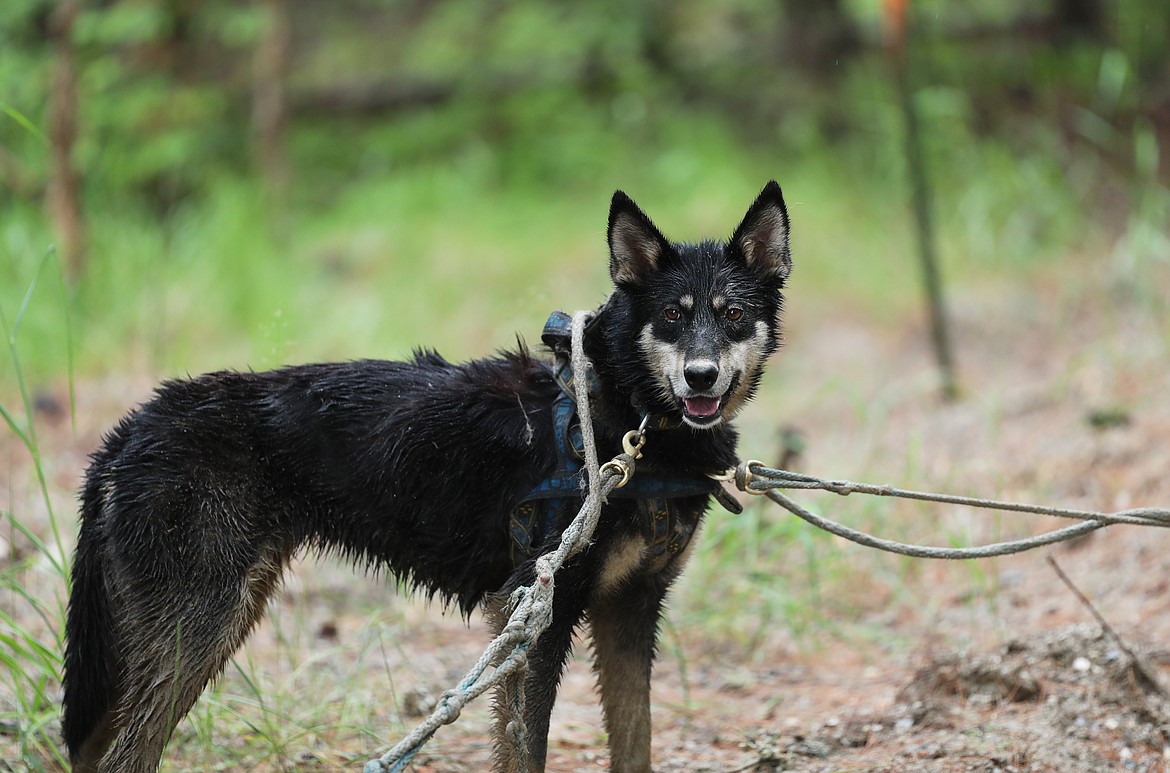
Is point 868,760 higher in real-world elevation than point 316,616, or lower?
lower

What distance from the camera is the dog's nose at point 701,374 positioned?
10.1 ft

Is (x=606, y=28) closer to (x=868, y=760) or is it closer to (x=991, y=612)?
(x=991, y=612)

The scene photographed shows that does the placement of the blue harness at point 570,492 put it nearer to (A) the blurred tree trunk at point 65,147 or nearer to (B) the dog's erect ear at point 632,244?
(B) the dog's erect ear at point 632,244

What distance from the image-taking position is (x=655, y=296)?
10.9 feet

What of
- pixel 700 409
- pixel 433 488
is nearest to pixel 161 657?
pixel 433 488

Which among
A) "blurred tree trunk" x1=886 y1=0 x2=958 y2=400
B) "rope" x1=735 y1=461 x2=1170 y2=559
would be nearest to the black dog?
"rope" x1=735 y1=461 x2=1170 y2=559

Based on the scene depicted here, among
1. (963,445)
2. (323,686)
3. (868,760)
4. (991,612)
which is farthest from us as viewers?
(963,445)

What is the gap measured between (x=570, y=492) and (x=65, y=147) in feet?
19.1

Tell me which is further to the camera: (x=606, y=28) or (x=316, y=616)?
(x=606, y=28)

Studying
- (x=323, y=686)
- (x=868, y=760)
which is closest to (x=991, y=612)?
(x=868, y=760)

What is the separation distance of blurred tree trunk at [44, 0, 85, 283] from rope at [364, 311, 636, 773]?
220 inches

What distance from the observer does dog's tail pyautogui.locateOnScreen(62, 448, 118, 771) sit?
3219 mm

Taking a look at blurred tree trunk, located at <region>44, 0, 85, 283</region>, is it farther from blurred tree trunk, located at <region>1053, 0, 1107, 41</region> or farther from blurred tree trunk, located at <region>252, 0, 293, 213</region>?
blurred tree trunk, located at <region>1053, 0, 1107, 41</region>

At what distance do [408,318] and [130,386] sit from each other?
2616 mm
